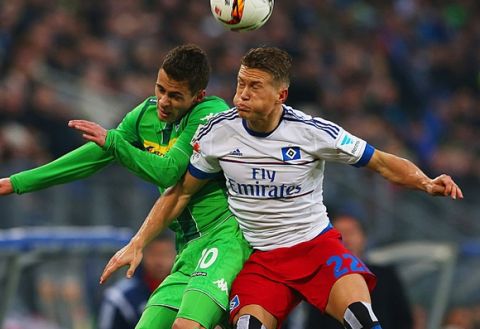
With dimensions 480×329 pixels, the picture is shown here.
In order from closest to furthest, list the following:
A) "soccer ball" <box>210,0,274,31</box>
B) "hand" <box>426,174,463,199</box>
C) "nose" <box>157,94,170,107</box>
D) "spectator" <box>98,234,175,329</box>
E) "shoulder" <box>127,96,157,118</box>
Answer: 1. "hand" <box>426,174,463,199</box>
2. "nose" <box>157,94,170,107</box>
3. "soccer ball" <box>210,0,274,31</box>
4. "shoulder" <box>127,96,157,118</box>
5. "spectator" <box>98,234,175,329</box>

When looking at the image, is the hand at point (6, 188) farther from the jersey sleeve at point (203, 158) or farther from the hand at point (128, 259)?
the jersey sleeve at point (203, 158)

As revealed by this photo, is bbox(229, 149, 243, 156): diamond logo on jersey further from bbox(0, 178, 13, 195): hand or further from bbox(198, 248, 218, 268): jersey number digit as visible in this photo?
bbox(0, 178, 13, 195): hand

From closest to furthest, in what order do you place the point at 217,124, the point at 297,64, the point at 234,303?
the point at 234,303 < the point at 217,124 < the point at 297,64

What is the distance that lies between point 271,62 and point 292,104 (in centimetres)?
1006

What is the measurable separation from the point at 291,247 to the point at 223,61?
1130cm

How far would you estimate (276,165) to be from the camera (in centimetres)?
694

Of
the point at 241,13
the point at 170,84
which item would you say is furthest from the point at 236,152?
the point at 241,13

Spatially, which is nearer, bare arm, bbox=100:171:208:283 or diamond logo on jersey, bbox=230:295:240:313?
diamond logo on jersey, bbox=230:295:240:313

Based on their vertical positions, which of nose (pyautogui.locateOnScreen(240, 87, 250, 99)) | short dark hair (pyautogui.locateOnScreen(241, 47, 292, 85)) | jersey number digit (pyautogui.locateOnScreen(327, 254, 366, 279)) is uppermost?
short dark hair (pyautogui.locateOnScreen(241, 47, 292, 85))

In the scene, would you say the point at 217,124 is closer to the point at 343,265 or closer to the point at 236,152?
the point at 236,152

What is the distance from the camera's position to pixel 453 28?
22.1 metres

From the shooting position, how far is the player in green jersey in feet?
22.5

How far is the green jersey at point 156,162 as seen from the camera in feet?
22.9

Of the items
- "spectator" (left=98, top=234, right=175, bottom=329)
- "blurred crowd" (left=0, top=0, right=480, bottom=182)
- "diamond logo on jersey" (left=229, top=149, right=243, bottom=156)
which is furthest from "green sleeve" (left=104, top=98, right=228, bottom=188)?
"blurred crowd" (left=0, top=0, right=480, bottom=182)
